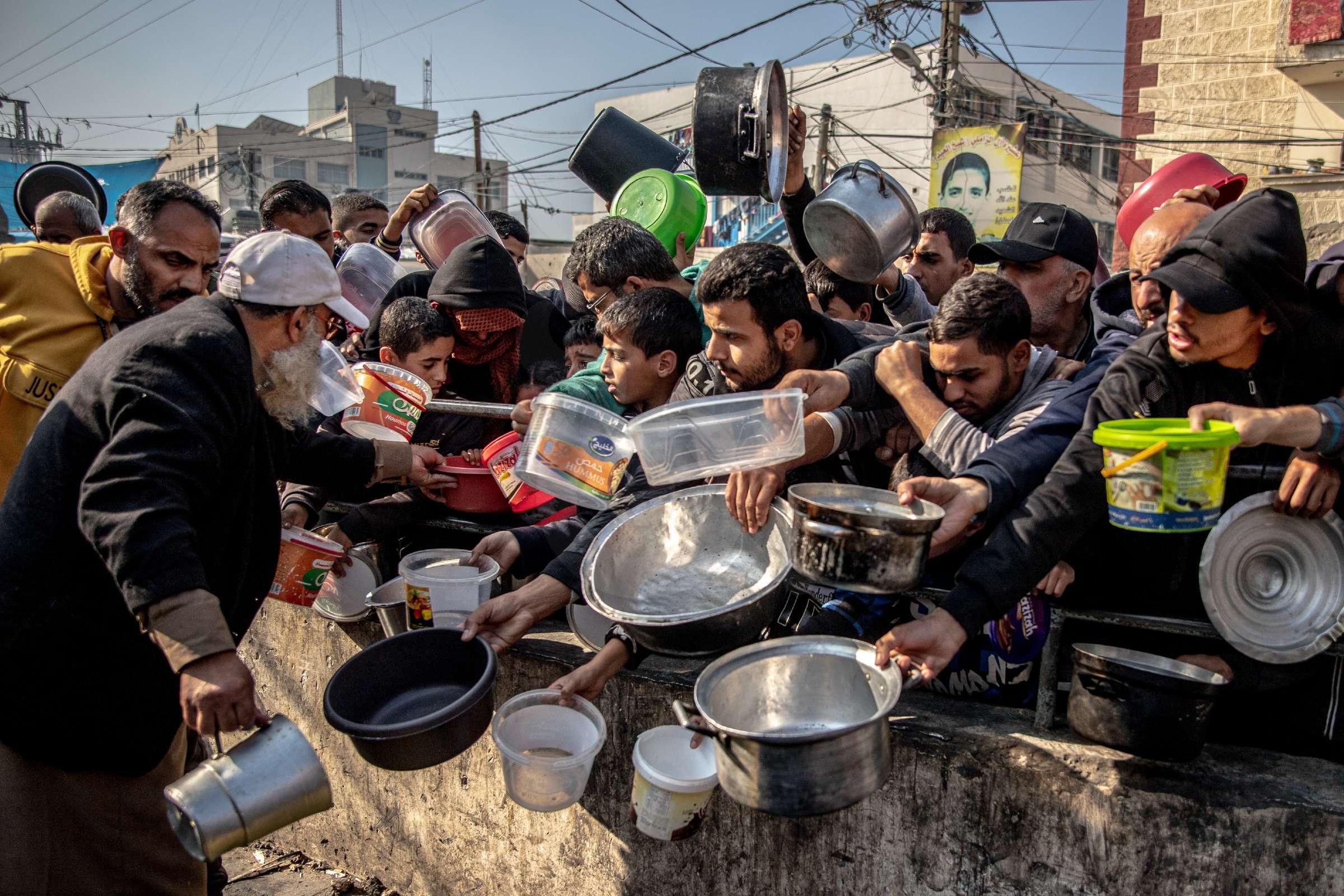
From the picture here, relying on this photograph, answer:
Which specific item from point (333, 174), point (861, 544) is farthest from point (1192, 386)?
point (333, 174)

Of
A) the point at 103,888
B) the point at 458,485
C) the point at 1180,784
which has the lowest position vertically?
the point at 103,888

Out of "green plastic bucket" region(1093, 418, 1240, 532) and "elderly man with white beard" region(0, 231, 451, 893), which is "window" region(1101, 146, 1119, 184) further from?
"elderly man with white beard" region(0, 231, 451, 893)

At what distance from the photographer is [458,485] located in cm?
333

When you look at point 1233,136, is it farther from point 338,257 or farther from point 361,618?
point 361,618

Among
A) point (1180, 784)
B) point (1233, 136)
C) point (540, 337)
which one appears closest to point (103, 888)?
point (1180, 784)

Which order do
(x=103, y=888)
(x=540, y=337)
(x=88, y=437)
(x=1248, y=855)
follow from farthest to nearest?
(x=540, y=337) < (x=103, y=888) < (x=88, y=437) < (x=1248, y=855)

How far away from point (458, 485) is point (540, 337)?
6.33 ft

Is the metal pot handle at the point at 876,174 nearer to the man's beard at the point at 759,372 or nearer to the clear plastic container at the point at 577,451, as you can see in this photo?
the man's beard at the point at 759,372

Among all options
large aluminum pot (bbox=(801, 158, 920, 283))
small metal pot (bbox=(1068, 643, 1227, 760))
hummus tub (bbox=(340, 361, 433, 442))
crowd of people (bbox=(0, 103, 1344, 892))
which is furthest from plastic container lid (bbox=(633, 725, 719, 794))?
large aluminum pot (bbox=(801, 158, 920, 283))

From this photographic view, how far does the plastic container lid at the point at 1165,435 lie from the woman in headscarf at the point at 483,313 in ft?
8.88

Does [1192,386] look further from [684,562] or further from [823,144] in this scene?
[823,144]

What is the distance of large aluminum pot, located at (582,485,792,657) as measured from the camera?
2244 millimetres

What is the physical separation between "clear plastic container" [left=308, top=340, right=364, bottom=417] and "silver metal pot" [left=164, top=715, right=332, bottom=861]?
1.39 m

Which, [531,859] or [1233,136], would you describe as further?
[1233,136]
